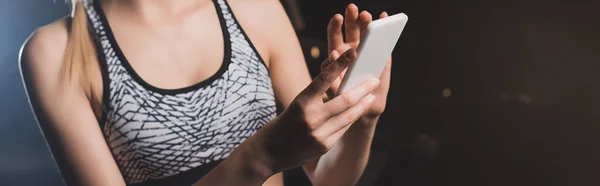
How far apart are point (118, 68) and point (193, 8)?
0.13m

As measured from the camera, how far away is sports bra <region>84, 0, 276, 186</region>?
0.86 m

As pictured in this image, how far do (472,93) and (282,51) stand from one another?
0.93 ft

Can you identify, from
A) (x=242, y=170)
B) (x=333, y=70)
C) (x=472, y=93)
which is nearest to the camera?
(x=333, y=70)

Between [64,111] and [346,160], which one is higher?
[64,111]

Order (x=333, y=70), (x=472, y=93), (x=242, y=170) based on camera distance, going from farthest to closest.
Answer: (x=472, y=93)
(x=242, y=170)
(x=333, y=70)

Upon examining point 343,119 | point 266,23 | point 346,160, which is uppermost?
point 266,23

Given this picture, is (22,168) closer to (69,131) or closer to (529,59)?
(69,131)

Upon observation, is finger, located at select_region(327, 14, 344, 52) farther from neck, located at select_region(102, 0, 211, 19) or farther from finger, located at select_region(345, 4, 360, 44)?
neck, located at select_region(102, 0, 211, 19)

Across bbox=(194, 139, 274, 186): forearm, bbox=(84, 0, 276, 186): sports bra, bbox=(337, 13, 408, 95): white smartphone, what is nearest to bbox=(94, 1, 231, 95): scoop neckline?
bbox=(84, 0, 276, 186): sports bra

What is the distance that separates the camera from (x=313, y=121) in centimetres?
72

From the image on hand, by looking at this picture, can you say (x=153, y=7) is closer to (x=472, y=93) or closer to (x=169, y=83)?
(x=169, y=83)

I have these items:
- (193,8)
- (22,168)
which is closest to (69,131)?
(22,168)

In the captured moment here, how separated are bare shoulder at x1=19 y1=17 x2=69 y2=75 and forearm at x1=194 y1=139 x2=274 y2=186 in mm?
262

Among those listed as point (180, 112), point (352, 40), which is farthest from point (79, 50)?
point (352, 40)
